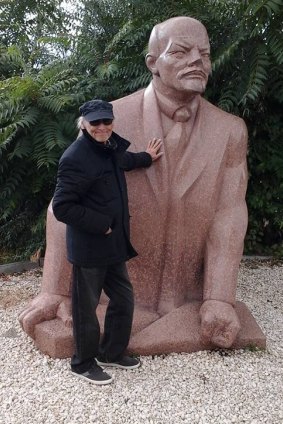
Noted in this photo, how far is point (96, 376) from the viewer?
2977mm

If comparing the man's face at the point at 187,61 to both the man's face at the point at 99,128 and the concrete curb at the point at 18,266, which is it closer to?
the man's face at the point at 99,128

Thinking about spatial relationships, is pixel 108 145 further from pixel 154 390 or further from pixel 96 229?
pixel 154 390

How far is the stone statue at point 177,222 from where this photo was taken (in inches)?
129

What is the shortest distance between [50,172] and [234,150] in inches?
97.6

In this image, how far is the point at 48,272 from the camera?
3.41 meters

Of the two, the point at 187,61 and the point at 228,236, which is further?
the point at 228,236

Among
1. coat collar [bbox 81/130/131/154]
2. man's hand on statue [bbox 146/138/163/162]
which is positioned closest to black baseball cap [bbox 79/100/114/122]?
coat collar [bbox 81/130/131/154]

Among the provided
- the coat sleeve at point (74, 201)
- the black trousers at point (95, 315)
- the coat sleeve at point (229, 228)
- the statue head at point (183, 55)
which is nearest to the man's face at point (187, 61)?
the statue head at point (183, 55)

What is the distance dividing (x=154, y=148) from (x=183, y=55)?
61 cm

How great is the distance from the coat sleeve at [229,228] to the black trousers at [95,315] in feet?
2.15

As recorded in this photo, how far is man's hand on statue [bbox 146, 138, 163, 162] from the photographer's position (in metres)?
3.27

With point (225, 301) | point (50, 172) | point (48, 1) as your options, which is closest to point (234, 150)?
point (225, 301)

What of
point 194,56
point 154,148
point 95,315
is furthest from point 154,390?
point 194,56

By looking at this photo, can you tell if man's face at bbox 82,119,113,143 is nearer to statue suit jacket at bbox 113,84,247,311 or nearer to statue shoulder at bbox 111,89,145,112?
statue suit jacket at bbox 113,84,247,311
